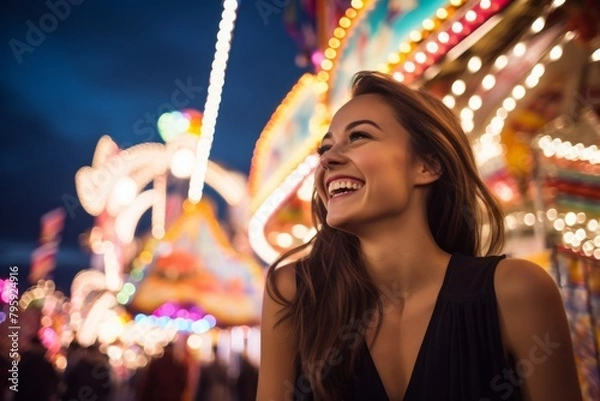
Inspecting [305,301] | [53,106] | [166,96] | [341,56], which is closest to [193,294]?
[53,106]

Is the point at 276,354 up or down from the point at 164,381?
up

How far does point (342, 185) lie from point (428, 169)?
14.1 inches

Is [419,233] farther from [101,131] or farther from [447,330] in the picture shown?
[101,131]

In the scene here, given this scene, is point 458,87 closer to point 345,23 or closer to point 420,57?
point 420,57

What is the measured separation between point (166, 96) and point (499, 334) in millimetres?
29771

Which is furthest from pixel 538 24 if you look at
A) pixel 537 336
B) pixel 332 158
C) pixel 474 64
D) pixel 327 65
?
pixel 537 336

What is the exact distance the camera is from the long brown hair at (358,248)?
1.61 metres

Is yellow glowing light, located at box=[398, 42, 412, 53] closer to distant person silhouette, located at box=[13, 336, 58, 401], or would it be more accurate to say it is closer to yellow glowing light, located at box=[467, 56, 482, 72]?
yellow glowing light, located at box=[467, 56, 482, 72]

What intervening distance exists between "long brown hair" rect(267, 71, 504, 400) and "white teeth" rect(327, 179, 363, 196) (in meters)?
0.25

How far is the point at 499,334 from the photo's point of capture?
142 centimetres

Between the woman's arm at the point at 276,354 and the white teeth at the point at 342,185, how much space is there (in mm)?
387

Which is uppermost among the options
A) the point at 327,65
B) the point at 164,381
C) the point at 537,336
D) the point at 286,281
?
the point at 327,65

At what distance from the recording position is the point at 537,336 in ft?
4.50

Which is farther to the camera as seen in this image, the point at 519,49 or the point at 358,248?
the point at 519,49
